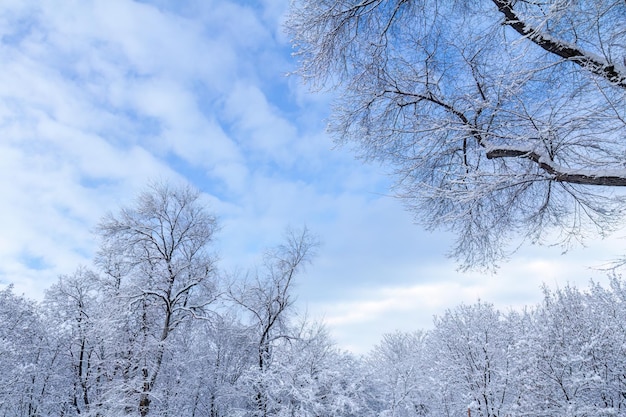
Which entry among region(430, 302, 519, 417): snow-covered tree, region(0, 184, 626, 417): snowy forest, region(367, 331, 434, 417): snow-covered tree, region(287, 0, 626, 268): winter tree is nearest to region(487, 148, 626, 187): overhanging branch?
region(287, 0, 626, 268): winter tree

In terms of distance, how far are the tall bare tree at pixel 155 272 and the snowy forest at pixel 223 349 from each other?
0.16 feet

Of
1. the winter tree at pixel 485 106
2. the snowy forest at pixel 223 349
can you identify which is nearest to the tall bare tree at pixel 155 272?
the snowy forest at pixel 223 349

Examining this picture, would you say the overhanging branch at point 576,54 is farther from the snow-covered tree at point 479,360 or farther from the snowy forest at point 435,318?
the snow-covered tree at point 479,360

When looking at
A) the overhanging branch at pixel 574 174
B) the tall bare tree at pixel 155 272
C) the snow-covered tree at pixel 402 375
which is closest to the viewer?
the overhanging branch at pixel 574 174

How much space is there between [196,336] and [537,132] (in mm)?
15459

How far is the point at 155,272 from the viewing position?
1436cm

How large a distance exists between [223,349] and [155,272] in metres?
8.32

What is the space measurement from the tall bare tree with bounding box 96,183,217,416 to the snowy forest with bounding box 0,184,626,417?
0.05 metres

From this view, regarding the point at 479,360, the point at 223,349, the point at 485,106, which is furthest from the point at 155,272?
the point at 479,360

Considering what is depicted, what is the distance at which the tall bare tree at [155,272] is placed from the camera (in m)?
13.7

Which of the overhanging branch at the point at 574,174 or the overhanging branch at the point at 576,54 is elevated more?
the overhanging branch at the point at 576,54

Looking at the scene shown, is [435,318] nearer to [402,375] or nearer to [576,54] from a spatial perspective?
[402,375]

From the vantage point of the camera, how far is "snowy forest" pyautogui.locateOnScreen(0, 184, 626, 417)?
14.2 meters

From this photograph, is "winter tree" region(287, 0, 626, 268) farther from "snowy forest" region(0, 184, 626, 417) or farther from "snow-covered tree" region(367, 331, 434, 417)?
"snow-covered tree" region(367, 331, 434, 417)
